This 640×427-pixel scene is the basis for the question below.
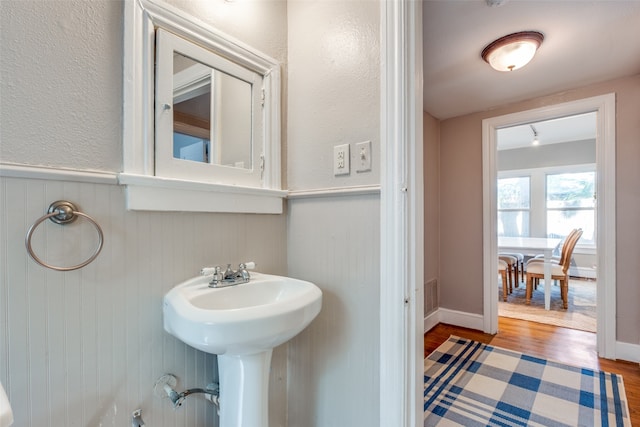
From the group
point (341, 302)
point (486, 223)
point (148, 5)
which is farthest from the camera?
point (486, 223)

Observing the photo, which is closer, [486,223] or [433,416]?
[433,416]

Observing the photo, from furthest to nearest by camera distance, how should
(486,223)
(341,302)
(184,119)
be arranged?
(486,223)
(341,302)
(184,119)

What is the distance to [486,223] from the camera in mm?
2557

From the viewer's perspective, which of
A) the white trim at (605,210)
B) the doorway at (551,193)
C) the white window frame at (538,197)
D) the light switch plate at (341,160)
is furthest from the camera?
the white window frame at (538,197)

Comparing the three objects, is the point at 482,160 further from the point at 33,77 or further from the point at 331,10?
the point at 33,77

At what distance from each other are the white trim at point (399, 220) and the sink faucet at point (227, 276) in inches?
20.1

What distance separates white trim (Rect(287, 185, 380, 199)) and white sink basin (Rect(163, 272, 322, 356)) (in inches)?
15.1

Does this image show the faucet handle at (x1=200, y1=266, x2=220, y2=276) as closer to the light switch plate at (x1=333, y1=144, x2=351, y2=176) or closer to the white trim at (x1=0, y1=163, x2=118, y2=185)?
the white trim at (x1=0, y1=163, x2=118, y2=185)

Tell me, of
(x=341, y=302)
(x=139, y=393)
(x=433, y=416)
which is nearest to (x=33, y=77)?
(x=139, y=393)

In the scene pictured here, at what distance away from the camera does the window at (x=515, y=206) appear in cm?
536

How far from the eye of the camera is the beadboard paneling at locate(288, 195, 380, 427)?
1.06 metres

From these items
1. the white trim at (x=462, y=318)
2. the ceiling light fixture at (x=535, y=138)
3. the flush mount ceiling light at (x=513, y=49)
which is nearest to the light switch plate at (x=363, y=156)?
the flush mount ceiling light at (x=513, y=49)

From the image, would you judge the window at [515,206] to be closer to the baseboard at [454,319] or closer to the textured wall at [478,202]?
the textured wall at [478,202]

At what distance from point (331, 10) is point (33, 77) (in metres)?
1.03
